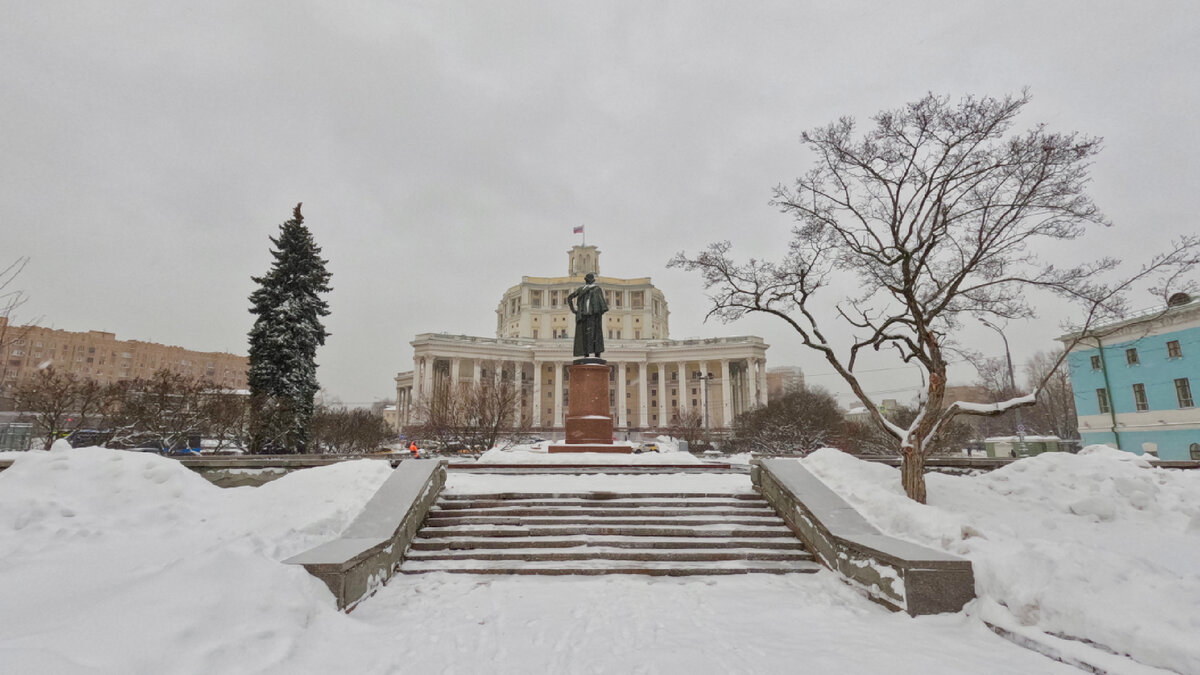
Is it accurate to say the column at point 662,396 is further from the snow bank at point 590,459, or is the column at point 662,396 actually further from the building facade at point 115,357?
the snow bank at point 590,459

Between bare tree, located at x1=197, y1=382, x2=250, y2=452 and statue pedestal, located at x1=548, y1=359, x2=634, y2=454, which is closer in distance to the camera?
statue pedestal, located at x1=548, y1=359, x2=634, y2=454

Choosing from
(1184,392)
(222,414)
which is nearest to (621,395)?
(1184,392)

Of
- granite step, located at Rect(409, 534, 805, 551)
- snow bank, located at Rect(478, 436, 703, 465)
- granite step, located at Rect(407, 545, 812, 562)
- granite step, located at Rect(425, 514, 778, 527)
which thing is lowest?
granite step, located at Rect(407, 545, 812, 562)

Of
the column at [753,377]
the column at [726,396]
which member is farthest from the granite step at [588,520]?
the column at [726,396]

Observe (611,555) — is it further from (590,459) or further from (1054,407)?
(1054,407)

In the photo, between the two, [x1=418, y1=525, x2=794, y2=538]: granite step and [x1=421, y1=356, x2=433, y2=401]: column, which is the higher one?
[x1=421, y1=356, x2=433, y2=401]: column

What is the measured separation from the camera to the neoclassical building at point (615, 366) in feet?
240

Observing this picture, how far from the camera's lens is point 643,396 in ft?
261

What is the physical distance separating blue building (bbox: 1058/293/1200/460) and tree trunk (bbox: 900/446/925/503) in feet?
66.3

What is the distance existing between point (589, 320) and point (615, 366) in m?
62.0

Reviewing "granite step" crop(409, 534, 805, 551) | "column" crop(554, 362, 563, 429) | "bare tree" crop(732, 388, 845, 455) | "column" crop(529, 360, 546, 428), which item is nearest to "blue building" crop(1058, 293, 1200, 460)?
"bare tree" crop(732, 388, 845, 455)

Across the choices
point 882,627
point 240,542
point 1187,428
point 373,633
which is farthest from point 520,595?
point 1187,428

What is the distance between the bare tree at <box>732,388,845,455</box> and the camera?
29031 mm

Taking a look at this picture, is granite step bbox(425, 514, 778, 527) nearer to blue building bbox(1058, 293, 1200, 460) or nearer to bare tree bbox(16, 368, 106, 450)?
bare tree bbox(16, 368, 106, 450)
